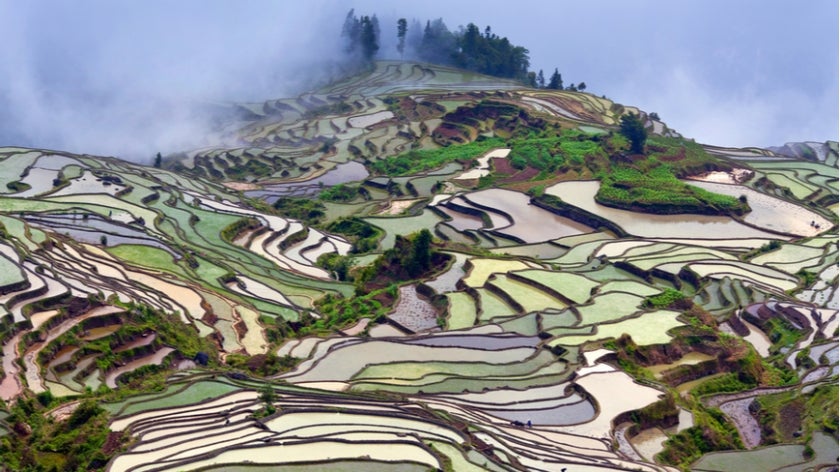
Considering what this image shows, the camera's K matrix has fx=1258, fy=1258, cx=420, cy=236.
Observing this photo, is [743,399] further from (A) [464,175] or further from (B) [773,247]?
(A) [464,175]

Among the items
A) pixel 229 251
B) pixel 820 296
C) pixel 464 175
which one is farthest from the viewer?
pixel 464 175

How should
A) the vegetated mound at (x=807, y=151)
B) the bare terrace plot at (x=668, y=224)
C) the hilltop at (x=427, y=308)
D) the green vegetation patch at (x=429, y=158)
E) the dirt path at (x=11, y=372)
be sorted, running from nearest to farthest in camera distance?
the hilltop at (x=427, y=308) → the dirt path at (x=11, y=372) → the bare terrace plot at (x=668, y=224) → the green vegetation patch at (x=429, y=158) → the vegetated mound at (x=807, y=151)

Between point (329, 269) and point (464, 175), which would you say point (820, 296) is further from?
point (464, 175)

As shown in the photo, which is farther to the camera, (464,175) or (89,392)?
(464,175)

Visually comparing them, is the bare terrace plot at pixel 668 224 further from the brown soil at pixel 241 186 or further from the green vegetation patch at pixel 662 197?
the brown soil at pixel 241 186

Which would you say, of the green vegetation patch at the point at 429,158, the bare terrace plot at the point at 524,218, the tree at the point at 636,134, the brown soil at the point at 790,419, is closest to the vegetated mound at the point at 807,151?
the tree at the point at 636,134

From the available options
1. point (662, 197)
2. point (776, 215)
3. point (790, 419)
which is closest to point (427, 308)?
point (790, 419)

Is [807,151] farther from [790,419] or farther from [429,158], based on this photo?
[790,419]

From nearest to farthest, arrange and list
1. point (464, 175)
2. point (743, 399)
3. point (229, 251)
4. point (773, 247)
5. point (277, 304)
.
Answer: point (743, 399) → point (277, 304) → point (229, 251) → point (773, 247) → point (464, 175)

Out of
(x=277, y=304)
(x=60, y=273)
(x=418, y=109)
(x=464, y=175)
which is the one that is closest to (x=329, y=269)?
(x=277, y=304)
